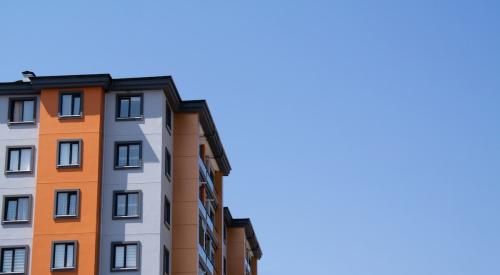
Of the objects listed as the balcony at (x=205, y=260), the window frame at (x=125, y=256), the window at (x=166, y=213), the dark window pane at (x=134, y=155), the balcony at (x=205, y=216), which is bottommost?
the window frame at (x=125, y=256)

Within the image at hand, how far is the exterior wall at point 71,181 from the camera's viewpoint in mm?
65562

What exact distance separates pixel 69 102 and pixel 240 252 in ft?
104

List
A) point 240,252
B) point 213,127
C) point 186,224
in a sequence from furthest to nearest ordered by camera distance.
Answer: point 240,252, point 213,127, point 186,224

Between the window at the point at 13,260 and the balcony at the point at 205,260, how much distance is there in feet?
41.4

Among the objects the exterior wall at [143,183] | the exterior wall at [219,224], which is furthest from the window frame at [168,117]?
the exterior wall at [219,224]

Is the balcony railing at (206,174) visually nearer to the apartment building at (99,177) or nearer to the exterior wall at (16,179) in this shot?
the apartment building at (99,177)

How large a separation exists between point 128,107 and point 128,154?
3.38 meters

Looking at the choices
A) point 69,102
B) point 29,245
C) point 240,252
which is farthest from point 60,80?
point 240,252

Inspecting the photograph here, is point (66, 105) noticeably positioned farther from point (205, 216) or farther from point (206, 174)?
point (205, 216)

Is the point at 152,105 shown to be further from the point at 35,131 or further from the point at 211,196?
the point at 211,196

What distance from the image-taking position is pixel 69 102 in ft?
227

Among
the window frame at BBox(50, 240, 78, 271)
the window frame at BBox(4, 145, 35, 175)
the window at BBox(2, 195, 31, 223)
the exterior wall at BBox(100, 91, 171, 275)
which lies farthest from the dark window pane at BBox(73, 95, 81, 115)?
the window frame at BBox(50, 240, 78, 271)

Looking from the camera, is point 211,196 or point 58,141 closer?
point 58,141

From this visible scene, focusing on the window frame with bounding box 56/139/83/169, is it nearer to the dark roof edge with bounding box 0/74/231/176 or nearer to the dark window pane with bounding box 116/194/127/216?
the dark window pane with bounding box 116/194/127/216
